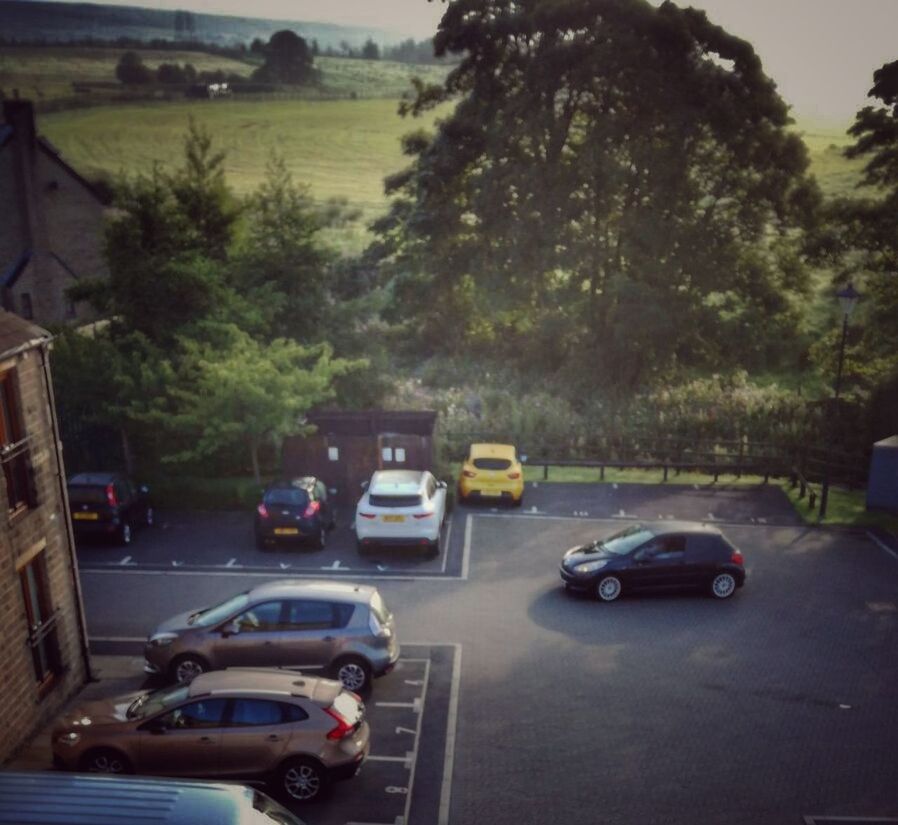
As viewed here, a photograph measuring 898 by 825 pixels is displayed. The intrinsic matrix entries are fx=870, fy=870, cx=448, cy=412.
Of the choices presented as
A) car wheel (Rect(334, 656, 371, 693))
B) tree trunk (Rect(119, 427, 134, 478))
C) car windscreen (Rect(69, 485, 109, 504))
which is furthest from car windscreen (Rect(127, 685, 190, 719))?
tree trunk (Rect(119, 427, 134, 478))

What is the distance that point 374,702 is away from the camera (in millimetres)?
13867

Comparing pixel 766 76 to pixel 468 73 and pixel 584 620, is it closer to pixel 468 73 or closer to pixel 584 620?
pixel 468 73

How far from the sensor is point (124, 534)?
20.9 meters

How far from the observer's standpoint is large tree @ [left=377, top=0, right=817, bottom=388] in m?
33.6

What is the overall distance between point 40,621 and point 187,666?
92.5 inches

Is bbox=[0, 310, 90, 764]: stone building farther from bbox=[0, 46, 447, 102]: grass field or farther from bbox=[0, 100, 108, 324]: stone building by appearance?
bbox=[0, 46, 447, 102]: grass field

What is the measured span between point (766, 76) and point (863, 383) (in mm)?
12476

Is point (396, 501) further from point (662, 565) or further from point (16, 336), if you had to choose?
point (16, 336)

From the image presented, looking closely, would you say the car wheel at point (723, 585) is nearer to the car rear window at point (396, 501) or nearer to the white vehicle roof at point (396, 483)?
the car rear window at point (396, 501)

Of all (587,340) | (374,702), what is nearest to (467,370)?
(587,340)

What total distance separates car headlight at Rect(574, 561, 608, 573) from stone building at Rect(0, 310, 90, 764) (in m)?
9.33

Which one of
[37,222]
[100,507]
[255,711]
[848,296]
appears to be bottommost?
[100,507]

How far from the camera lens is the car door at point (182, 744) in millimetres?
11008

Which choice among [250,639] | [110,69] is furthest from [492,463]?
[110,69]
